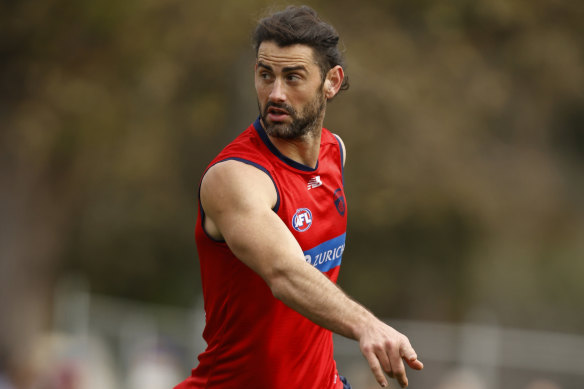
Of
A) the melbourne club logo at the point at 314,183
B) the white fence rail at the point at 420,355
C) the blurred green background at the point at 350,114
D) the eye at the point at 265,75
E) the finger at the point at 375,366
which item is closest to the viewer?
the finger at the point at 375,366

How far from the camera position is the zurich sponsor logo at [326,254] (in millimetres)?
4902

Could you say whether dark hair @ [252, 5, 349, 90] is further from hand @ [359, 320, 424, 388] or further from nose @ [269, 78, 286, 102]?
hand @ [359, 320, 424, 388]

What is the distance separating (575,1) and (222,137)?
656 centimetres

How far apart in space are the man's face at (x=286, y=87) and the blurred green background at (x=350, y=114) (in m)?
9.64

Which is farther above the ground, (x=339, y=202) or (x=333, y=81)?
(x=333, y=81)

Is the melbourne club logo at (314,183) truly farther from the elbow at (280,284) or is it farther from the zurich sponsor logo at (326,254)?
the elbow at (280,284)

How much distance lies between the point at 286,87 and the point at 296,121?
18 centimetres

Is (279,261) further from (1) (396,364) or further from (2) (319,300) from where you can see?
(1) (396,364)

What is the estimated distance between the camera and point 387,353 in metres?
3.77

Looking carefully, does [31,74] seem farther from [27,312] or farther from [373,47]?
[373,47]

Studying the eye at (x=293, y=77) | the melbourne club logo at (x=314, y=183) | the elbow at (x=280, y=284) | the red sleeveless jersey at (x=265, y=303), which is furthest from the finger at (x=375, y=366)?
the eye at (x=293, y=77)

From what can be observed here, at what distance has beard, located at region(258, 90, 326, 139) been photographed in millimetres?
4859

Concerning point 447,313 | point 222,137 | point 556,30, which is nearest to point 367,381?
point 222,137

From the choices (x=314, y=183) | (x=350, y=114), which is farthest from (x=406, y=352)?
(x=350, y=114)
